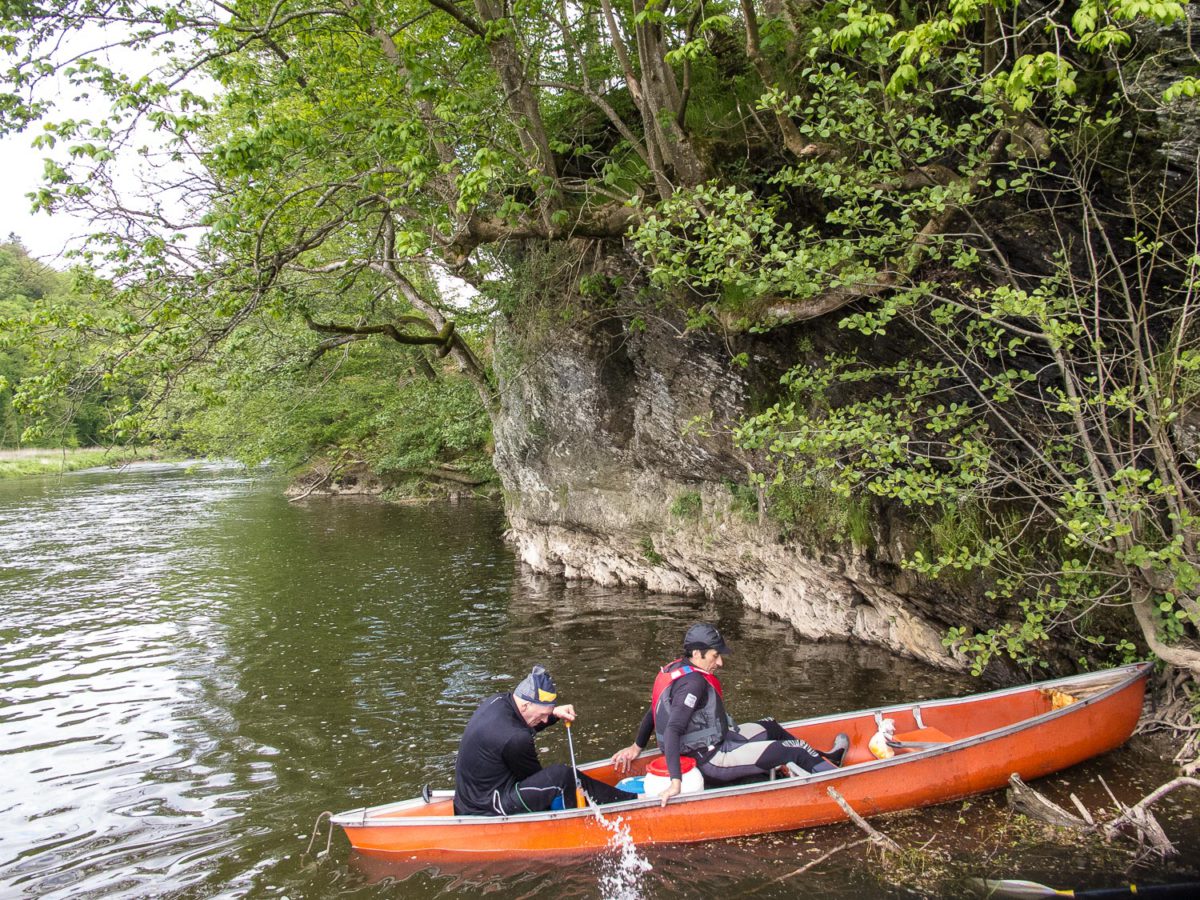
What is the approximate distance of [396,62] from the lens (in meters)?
10.3

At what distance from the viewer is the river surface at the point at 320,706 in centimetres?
623

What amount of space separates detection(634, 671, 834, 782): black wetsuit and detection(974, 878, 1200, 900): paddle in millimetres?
1728

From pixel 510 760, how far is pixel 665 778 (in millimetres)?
1507

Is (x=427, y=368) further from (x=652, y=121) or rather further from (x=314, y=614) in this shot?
(x=652, y=121)

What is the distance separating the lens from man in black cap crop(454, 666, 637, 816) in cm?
642

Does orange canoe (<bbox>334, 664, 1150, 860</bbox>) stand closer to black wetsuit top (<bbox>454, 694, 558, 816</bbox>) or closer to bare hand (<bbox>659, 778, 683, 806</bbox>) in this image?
bare hand (<bbox>659, 778, 683, 806</bbox>)

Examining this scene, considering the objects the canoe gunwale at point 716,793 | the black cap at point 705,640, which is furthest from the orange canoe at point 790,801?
the black cap at point 705,640

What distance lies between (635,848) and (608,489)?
31.7 ft

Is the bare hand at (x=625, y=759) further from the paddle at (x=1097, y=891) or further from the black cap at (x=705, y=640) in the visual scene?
the paddle at (x=1097, y=891)

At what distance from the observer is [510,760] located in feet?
21.4

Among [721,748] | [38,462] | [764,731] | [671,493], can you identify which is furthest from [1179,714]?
[38,462]

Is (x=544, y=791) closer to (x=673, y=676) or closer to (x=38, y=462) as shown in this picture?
(x=673, y=676)

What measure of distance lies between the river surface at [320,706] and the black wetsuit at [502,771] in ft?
1.60

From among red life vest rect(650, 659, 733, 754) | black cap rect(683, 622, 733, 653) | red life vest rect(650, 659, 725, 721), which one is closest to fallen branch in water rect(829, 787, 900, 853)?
red life vest rect(650, 659, 733, 754)
